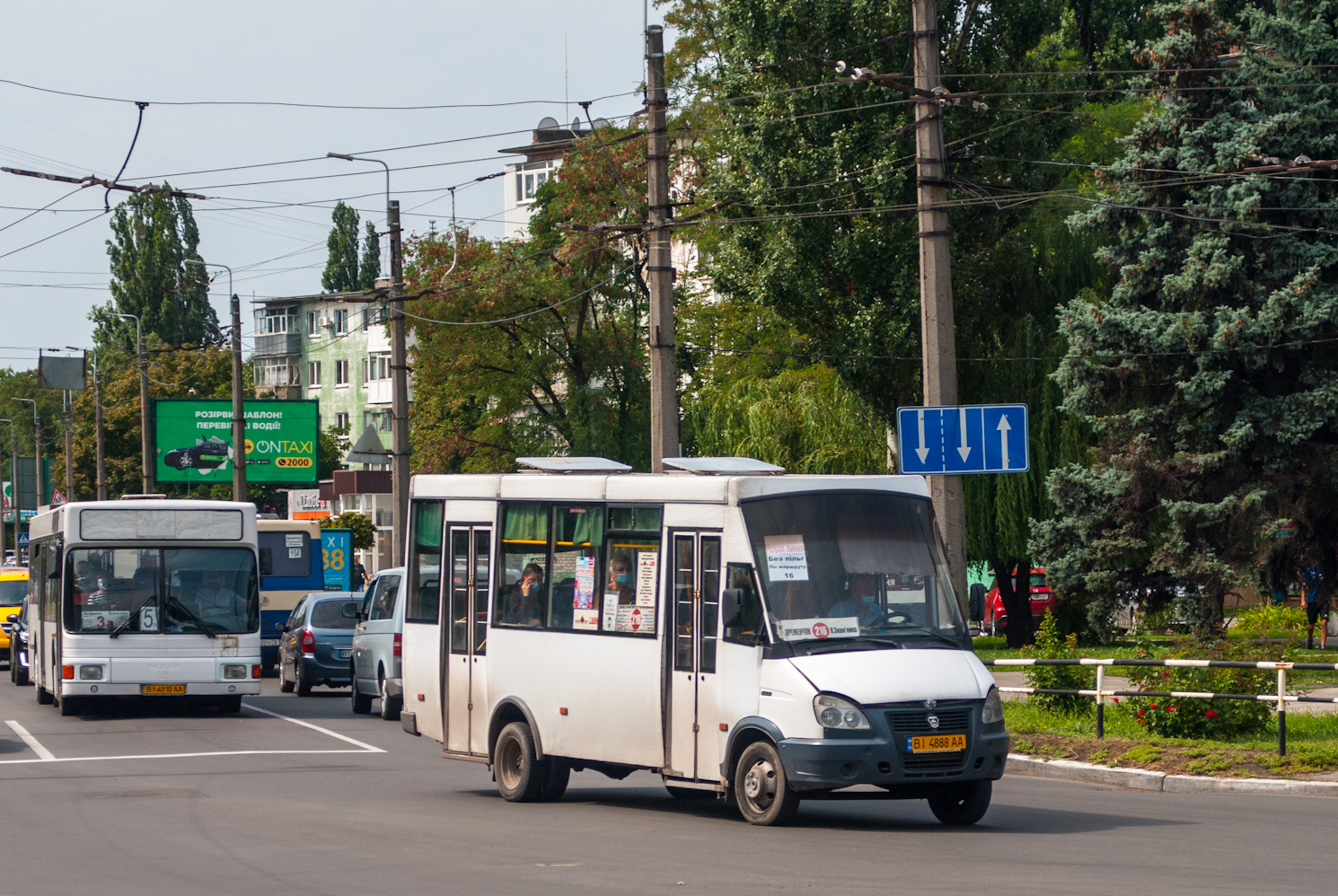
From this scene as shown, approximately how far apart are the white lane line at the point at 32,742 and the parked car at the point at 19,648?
9.74 m

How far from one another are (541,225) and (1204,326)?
1030 inches

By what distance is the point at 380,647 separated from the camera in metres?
24.1

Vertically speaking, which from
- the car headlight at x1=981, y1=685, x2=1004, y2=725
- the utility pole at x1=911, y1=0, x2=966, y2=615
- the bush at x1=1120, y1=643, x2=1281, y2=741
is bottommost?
the bush at x1=1120, y1=643, x2=1281, y2=741

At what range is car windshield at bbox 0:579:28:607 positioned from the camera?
127ft

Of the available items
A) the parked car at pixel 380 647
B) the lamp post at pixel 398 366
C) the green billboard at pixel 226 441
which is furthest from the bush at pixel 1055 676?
the green billboard at pixel 226 441

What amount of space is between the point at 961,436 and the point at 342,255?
103 meters

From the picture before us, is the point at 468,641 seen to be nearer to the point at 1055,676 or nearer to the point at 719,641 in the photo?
the point at 719,641

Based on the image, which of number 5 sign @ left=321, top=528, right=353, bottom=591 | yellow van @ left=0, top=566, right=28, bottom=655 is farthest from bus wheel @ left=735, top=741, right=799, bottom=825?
number 5 sign @ left=321, top=528, right=353, bottom=591

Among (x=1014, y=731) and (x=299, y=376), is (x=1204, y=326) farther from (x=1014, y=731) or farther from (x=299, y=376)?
(x=299, y=376)

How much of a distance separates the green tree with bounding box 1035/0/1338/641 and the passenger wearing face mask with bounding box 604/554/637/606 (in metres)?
17.9

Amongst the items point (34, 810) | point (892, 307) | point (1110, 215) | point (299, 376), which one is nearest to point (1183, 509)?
point (1110, 215)

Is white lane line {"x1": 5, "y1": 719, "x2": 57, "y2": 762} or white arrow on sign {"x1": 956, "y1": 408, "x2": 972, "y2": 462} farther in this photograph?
white lane line {"x1": 5, "y1": 719, "x2": 57, "y2": 762}

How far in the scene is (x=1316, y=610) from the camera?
33.0m

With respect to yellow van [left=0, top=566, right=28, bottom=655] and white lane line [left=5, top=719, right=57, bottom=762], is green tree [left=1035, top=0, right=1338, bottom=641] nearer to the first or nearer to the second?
white lane line [left=5, top=719, right=57, bottom=762]
